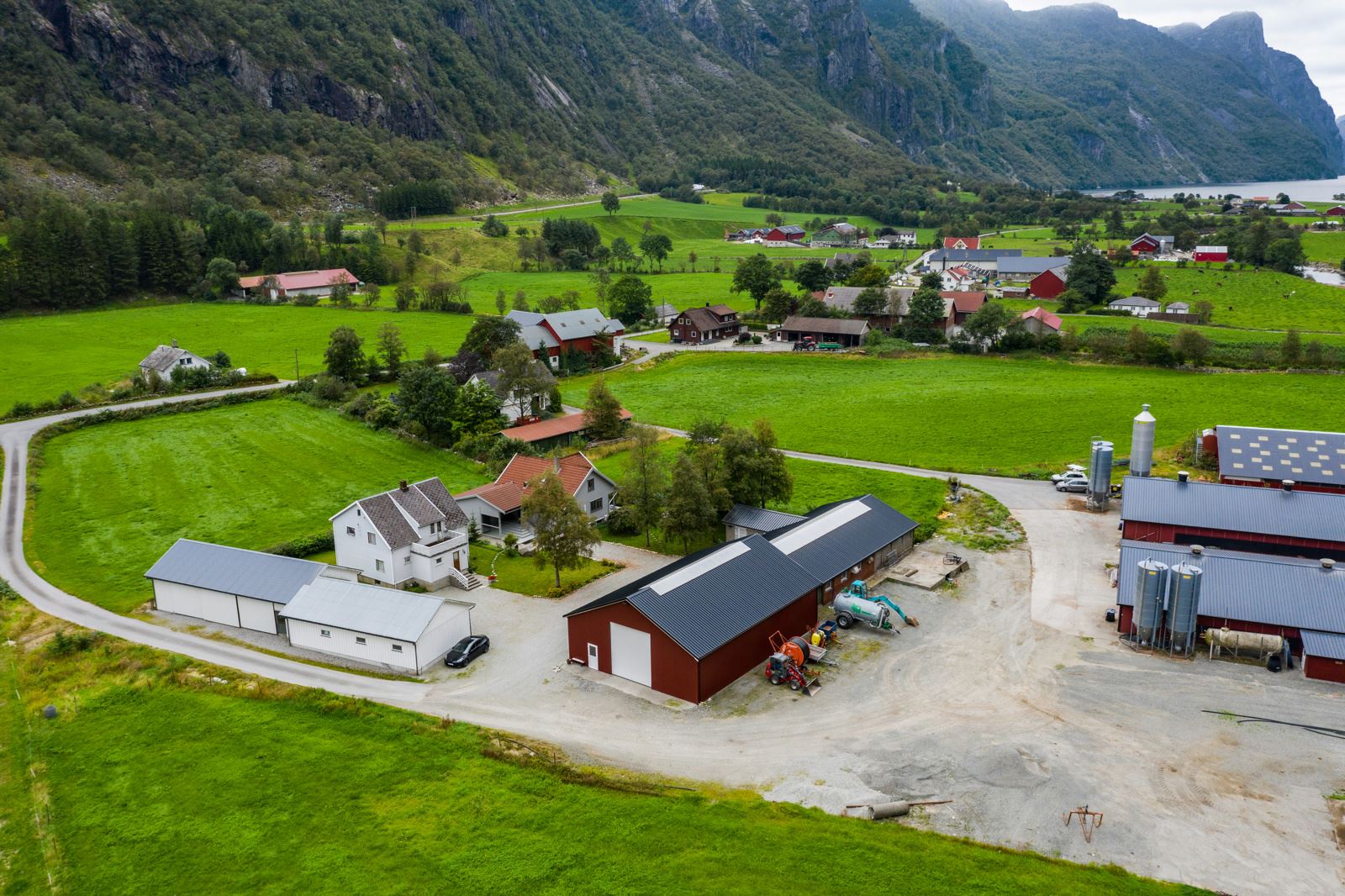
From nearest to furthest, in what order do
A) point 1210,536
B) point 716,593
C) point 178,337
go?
point 716,593 → point 1210,536 → point 178,337

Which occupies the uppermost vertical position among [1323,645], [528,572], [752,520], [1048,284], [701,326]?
[1048,284]

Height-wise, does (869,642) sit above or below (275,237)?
below

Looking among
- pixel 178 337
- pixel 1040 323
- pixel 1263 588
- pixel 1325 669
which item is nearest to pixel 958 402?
pixel 1040 323

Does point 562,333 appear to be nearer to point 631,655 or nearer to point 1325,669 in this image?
point 631,655

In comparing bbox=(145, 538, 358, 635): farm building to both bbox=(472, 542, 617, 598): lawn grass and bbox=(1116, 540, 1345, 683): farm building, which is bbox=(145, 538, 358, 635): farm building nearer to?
bbox=(472, 542, 617, 598): lawn grass

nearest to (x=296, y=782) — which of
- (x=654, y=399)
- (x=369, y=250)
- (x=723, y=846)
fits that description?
(x=723, y=846)

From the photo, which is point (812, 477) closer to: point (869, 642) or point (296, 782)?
point (869, 642)
